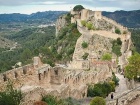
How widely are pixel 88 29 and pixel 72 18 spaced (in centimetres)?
1164

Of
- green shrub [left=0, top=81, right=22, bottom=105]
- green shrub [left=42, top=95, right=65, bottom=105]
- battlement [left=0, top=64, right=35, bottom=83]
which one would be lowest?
green shrub [left=42, top=95, right=65, bottom=105]

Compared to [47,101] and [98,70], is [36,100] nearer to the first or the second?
[47,101]

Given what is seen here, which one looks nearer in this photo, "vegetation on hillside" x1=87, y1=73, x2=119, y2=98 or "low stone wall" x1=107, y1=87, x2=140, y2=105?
"low stone wall" x1=107, y1=87, x2=140, y2=105

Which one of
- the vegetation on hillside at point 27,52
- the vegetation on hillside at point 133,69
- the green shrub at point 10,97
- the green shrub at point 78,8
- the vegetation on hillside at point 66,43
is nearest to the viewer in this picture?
the green shrub at point 10,97

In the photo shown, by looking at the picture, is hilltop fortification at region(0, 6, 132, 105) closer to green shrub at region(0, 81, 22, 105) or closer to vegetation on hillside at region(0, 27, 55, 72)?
green shrub at region(0, 81, 22, 105)

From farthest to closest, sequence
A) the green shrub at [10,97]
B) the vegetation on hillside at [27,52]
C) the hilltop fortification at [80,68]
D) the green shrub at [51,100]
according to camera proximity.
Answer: the vegetation on hillside at [27,52], the hilltop fortification at [80,68], the green shrub at [51,100], the green shrub at [10,97]

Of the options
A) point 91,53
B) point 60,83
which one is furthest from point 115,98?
point 91,53

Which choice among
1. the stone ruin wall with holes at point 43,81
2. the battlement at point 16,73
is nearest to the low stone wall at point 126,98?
the stone ruin wall with holes at point 43,81

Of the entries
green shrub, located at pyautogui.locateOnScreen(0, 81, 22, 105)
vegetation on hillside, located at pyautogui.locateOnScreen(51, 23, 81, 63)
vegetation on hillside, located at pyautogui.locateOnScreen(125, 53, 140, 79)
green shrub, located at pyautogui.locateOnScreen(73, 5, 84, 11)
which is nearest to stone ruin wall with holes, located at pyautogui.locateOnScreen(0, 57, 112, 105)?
green shrub, located at pyautogui.locateOnScreen(0, 81, 22, 105)

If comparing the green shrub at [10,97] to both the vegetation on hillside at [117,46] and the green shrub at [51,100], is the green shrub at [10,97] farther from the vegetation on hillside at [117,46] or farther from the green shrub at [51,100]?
the vegetation on hillside at [117,46]

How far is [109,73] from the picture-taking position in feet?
137

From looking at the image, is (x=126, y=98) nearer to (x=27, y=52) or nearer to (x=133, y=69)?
(x=133, y=69)

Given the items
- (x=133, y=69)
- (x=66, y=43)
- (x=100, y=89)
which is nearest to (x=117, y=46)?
(x=66, y=43)

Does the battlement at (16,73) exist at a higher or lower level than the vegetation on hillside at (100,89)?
higher
